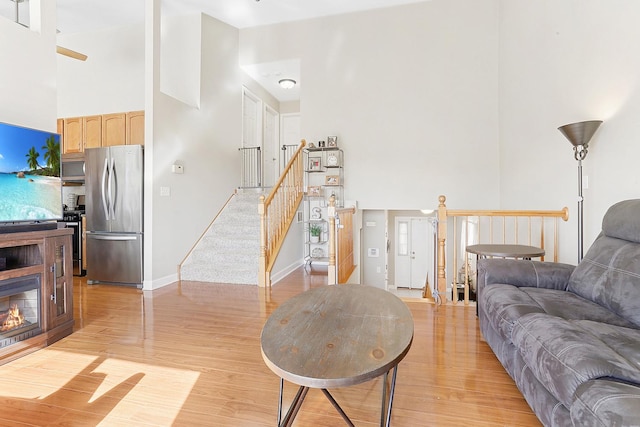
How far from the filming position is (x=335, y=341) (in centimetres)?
135

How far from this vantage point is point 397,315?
1.66m

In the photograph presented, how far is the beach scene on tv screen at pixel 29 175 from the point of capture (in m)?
2.33

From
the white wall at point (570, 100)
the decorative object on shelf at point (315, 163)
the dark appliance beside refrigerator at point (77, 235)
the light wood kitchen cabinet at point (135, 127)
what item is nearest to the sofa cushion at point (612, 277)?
the white wall at point (570, 100)

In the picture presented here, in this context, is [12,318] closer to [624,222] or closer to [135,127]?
[135,127]

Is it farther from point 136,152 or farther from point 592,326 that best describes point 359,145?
point 592,326

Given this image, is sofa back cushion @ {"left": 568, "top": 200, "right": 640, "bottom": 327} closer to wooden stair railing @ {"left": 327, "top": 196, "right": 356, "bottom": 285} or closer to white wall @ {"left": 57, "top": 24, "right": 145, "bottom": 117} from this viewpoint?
wooden stair railing @ {"left": 327, "top": 196, "right": 356, "bottom": 285}

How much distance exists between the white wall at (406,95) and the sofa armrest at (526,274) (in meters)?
3.24

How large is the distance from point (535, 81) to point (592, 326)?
10.9 ft

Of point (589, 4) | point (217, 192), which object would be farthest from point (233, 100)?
point (589, 4)

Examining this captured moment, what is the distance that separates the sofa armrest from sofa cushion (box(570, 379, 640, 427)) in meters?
1.28

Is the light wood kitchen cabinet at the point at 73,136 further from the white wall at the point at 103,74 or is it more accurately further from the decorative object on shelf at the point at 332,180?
the decorative object on shelf at the point at 332,180

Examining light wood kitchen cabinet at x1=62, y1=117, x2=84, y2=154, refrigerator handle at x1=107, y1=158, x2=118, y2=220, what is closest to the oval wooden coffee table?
refrigerator handle at x1=107, y1=158, x2=118, y2=220

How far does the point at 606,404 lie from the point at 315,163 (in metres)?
5.26

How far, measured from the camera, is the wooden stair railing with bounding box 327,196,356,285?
4062 millimetres
